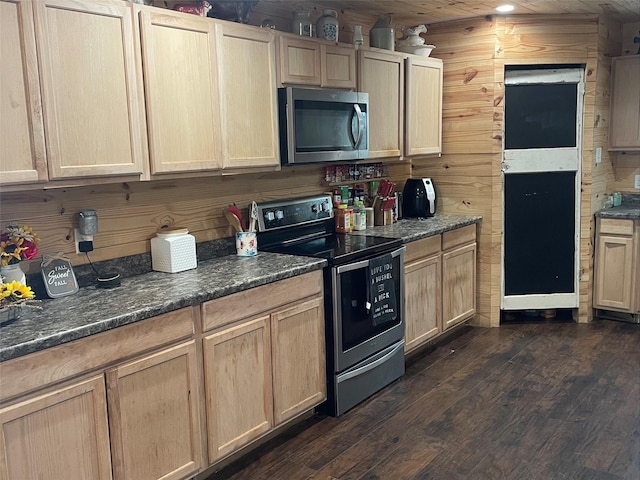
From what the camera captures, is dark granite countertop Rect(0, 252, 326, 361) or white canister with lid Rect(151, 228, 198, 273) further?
white canister with lid Rect(151, 228, 198, 273)

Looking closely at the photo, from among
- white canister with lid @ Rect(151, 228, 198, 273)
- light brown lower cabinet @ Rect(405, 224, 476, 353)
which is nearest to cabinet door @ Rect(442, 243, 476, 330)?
light brown lower cabinet @ Rect(405, 224, 476, 353)

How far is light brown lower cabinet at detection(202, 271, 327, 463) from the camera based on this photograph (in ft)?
8.26

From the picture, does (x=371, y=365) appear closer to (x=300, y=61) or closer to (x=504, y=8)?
(x=300, y=61)

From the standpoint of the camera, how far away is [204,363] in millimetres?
2465

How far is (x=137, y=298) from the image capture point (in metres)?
2.33

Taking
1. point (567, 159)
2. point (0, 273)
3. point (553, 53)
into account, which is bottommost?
point (0, 273)

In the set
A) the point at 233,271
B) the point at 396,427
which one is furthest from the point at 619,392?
the point at 233,271

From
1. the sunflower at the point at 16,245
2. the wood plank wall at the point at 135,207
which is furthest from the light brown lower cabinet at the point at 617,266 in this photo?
the sunflower at the point at 16,245

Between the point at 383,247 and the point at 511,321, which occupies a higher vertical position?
the point at 383,247

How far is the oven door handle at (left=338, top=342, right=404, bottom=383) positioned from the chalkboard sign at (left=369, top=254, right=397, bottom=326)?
0.73ft

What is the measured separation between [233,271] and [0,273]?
96cm

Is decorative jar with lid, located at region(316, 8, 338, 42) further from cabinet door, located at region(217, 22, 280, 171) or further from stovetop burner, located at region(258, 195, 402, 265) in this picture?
stovetop burner, located at region(258, 195, 402, 265)

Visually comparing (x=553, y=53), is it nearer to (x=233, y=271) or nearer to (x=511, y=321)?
(x=511, y=321)

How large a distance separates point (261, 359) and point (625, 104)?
11.8 feet
